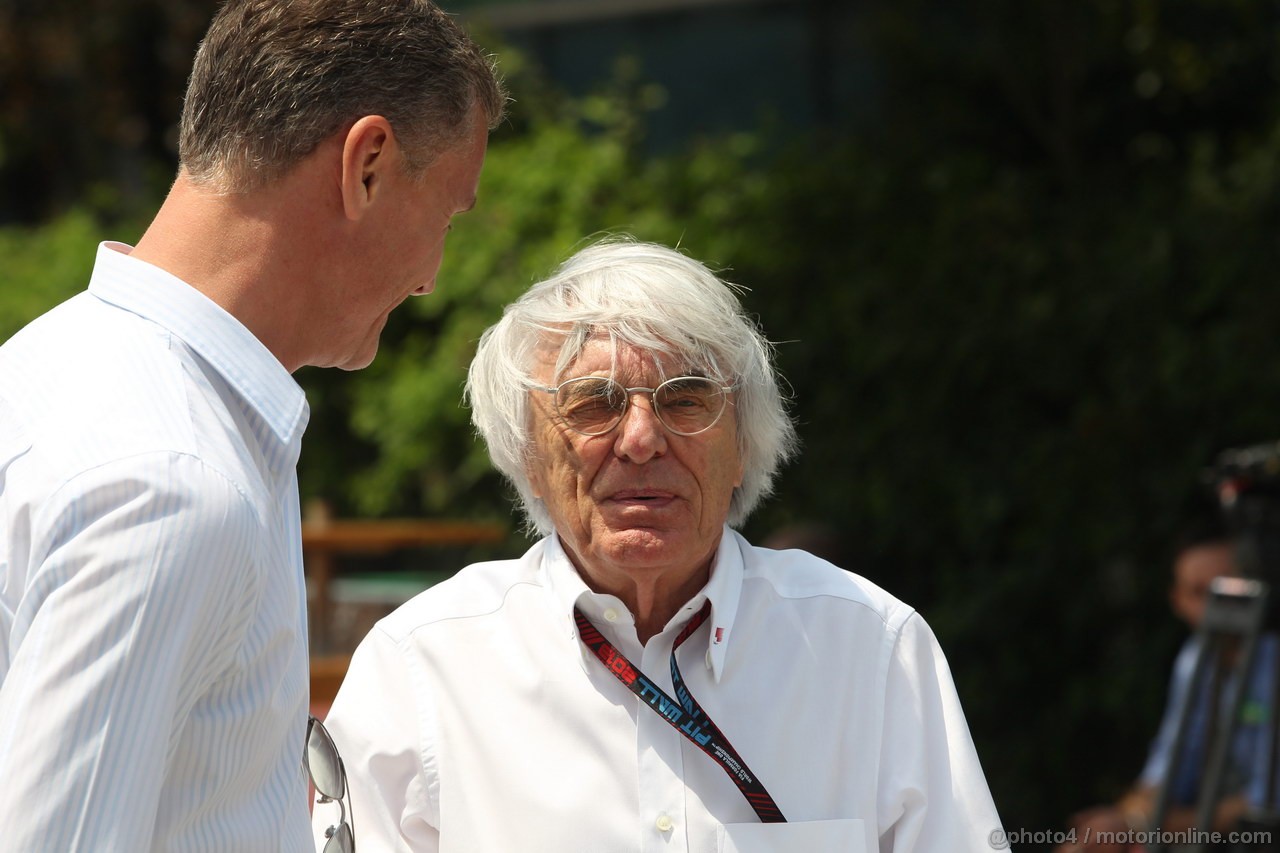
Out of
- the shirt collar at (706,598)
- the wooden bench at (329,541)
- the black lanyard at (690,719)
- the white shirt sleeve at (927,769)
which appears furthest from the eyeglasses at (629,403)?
the wooden bench at (329,541)

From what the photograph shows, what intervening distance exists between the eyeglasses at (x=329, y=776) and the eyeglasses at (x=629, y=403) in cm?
68

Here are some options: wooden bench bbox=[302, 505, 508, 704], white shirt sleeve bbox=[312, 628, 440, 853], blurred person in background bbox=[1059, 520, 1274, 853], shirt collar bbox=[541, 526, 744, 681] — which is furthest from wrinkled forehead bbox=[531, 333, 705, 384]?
wooden bench bbox=[302, 505, 508, 704]

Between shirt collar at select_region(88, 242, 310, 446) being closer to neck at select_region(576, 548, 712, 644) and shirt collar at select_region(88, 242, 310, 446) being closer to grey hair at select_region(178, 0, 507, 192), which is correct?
grey hair at select_region(178, 0, 507, 192)

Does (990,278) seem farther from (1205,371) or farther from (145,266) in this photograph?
(145,266)

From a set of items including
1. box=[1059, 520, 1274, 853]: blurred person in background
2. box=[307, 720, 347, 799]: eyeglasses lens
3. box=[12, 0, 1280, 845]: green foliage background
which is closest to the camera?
box=[307, 720, 347, 799]: eyeglasses lens

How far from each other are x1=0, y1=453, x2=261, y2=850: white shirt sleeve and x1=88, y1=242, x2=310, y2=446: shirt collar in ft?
0.63

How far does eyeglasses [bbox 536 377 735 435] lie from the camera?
92.8 inches

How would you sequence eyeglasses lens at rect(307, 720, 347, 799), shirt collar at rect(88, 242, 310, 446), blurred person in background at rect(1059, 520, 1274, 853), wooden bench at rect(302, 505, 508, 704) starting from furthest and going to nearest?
wooden bench at rect(302, 505, 508, 704), blurred person in background at rect(1059, 520, 1274, 853), eyeglasses lens at rect(307, 720, 347, 799), shirt collar at rect(88, 242, 310, 446)

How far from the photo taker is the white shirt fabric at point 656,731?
2178 mm

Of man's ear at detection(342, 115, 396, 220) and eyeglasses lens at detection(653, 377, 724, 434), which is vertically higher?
man's ear at detection(342, 115, 396, 220)

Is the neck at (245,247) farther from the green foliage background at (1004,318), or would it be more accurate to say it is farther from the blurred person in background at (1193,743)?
the blurred person in background at (1193,743)

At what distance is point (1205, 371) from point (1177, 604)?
79 centimetres

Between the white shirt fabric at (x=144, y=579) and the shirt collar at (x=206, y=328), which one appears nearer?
the white shirt fabric at (x=144, y=579)

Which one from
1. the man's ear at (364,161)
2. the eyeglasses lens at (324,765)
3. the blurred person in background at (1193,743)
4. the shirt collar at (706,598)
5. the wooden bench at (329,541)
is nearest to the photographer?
the man's ear at (364,161)
